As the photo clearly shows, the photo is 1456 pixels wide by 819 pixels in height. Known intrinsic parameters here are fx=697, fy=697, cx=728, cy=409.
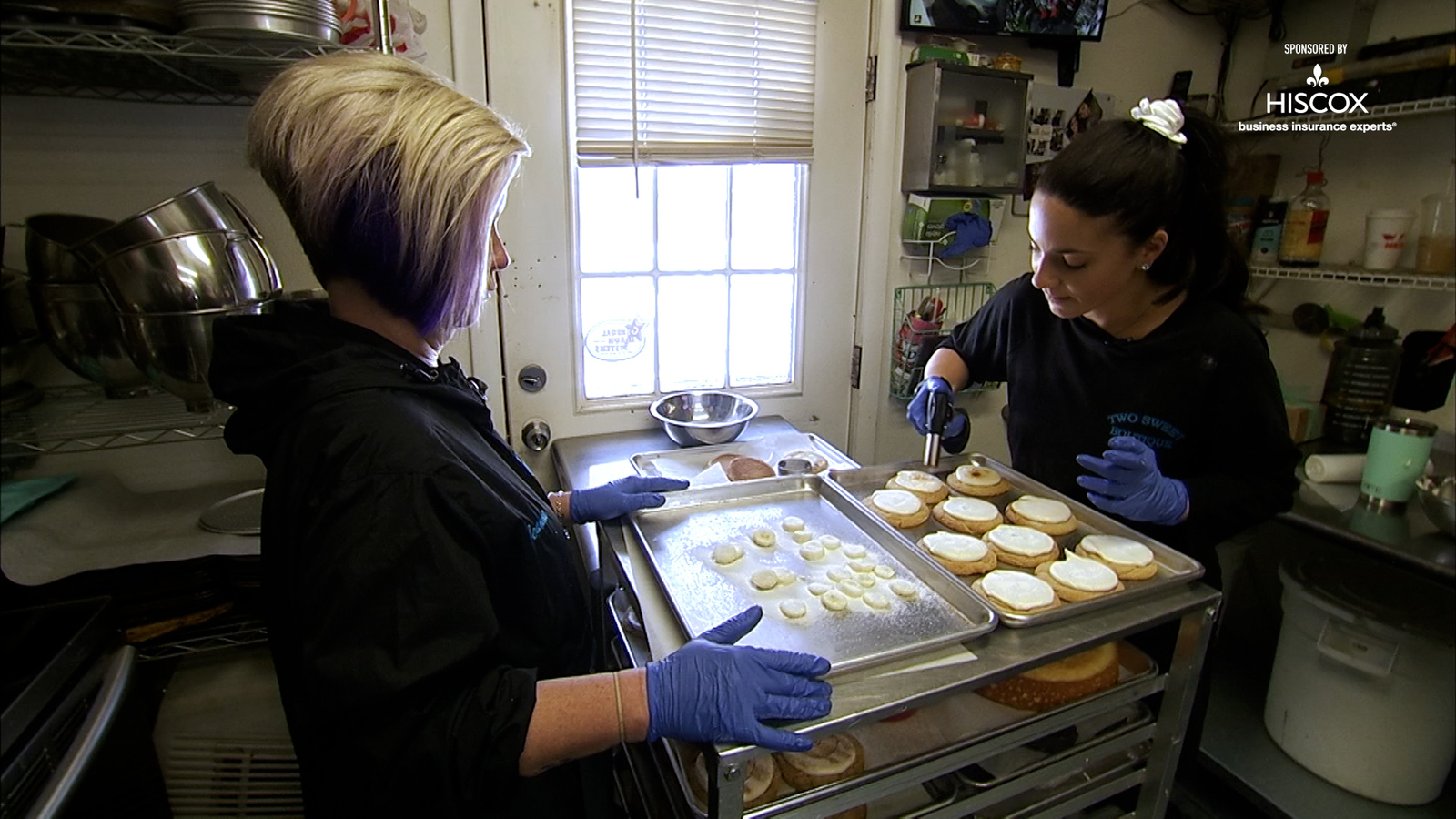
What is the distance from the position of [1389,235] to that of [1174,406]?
113 cm

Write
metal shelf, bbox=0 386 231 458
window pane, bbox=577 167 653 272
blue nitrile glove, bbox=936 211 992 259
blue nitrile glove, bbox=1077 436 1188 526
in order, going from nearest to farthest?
metal shelf, bbox=0 386 231 458 < blue nitrile glove, bbox=1077 436 1188 526 < window pane, bbox=577 167 653 272 < blue nitrile glove, bbox=936 211 992 259

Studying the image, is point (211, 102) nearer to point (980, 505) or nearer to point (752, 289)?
point (752, 289)

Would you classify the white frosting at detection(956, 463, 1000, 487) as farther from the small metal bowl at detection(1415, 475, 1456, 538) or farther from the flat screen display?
the flat screen display

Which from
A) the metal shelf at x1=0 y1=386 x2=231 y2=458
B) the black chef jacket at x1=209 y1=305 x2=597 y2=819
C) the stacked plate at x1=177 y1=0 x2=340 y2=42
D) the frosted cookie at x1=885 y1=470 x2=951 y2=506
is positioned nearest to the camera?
the black chef jacket at x1=209 y1=305 x2=597 y2=819

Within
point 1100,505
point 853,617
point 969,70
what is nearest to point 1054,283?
point 1100,505

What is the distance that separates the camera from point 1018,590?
3.32 feet

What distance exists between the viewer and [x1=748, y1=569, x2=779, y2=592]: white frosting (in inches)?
41.4

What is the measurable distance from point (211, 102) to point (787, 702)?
1.55m

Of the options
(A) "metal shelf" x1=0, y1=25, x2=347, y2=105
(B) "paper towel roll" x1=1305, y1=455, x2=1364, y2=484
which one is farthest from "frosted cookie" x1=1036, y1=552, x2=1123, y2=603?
(A) "metal shelf" x1=0, y1=25, x2=347, y2=105

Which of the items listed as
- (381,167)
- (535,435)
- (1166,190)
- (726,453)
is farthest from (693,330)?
(381,167)

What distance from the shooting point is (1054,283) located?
129 cm

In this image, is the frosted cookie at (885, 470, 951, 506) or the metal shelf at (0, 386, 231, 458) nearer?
the metal shelf at (0, 386, 231, 458)

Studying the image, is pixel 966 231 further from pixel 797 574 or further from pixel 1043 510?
pixel 797 574

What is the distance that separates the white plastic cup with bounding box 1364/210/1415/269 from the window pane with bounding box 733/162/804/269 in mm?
1511
